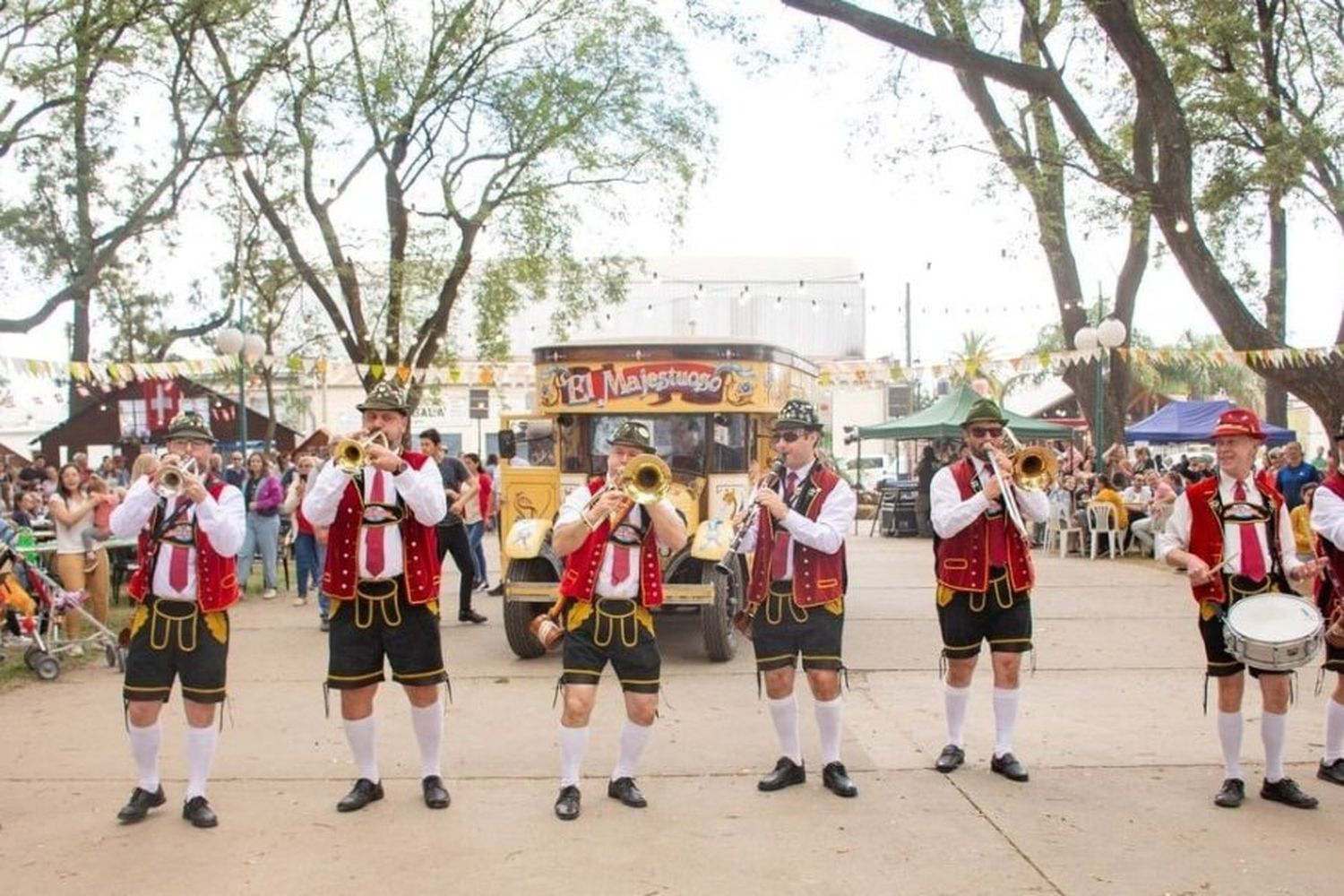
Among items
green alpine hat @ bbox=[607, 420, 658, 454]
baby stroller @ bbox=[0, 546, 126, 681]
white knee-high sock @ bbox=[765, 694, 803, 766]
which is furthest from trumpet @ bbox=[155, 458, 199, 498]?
baby stroller @ bbox=[0, 546, 126, 681]

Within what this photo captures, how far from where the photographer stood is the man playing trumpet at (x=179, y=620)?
5.36m

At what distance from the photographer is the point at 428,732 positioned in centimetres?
571

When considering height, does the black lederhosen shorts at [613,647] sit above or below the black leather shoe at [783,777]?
above

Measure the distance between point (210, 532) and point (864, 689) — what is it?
4.72 metres

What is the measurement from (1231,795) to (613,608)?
2.86 metres

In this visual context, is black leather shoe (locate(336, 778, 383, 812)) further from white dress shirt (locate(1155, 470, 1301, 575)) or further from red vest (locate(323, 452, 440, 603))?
white dress shirt (locate(1155, 470, 1301, 575))

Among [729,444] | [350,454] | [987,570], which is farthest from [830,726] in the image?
[729,444]

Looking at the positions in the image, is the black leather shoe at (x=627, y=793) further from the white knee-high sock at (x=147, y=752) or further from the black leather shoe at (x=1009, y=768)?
the white knee-high sock at (x=147, y=752)

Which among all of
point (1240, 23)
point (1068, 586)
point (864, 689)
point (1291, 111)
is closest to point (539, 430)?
point (864, 689)

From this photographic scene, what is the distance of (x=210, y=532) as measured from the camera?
5.37 metres

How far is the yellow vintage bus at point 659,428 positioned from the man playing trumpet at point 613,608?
A: 3905 millimetres

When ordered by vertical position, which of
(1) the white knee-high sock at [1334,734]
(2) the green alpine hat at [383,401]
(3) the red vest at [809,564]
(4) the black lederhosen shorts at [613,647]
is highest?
(2) the green alpine hat at [383,401]

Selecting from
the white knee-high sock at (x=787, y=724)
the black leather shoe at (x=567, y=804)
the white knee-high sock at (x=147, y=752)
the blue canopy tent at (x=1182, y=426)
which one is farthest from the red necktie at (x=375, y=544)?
the blue canopy tent at (x=1182, y=426)

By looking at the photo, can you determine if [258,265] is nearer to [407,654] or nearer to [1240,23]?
[1240,23]
